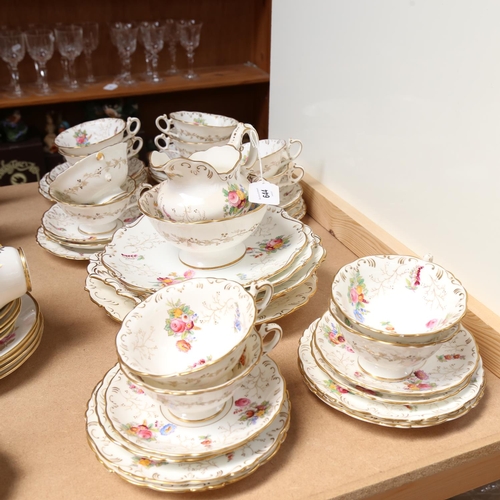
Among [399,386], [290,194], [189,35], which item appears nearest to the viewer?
[399,386]

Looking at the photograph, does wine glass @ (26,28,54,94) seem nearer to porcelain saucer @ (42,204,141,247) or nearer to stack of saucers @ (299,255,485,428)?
porcelain saucer @ (42,204,141,247)

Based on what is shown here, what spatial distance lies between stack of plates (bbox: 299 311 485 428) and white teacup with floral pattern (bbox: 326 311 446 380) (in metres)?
0.01

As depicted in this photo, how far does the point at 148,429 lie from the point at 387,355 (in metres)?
0.31

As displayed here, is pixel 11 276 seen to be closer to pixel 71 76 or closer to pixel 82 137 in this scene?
Result: pixel 82 137

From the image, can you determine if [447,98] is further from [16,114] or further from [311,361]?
[16,114]

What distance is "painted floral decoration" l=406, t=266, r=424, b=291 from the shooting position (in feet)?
2.73

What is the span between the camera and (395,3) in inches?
37.9

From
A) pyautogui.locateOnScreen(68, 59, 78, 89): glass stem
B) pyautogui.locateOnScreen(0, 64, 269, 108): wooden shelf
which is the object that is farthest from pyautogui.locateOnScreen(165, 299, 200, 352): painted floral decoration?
pyautogui.locateOnScreen(68, 59, 78, 89): glass stem

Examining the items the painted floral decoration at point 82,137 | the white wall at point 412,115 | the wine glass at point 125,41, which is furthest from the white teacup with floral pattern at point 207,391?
the wine glass at point 125,41

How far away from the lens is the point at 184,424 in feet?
2.28

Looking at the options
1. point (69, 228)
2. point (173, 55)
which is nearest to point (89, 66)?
point (173, 55)

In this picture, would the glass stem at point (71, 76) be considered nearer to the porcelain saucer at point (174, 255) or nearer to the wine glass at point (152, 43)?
the wine glass at point (152, 43)

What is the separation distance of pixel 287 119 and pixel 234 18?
122 cm

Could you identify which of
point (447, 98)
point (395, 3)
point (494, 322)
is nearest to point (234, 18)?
point (395, 3)
